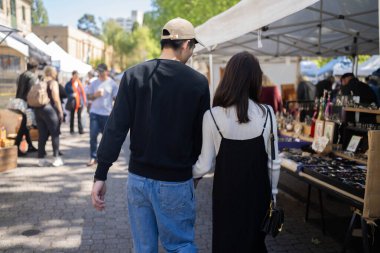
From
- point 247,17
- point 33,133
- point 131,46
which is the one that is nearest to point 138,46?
point 131,46

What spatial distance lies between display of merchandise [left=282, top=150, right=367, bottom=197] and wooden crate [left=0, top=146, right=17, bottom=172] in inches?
196

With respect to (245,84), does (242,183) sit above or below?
below

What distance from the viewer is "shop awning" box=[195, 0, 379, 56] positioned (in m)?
4.48

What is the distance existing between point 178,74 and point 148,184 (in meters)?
0.66

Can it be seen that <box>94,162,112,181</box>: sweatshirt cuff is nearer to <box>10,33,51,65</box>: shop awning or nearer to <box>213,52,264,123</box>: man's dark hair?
<box>213,52,264,123</box>: man's dark hair

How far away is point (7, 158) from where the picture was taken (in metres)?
6.93

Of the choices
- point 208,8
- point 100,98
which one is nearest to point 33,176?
point 100,98

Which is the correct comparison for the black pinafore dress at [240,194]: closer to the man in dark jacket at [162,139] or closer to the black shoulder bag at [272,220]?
the black shoulder bag at [272,220]

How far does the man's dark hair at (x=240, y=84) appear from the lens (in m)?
2.38

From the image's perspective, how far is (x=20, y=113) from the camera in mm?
8117

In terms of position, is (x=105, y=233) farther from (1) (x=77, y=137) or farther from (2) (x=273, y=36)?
(1) (x=77, y=137)

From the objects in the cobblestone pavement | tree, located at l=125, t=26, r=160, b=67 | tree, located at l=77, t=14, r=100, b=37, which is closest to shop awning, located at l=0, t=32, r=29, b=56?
the cobblestone pavement

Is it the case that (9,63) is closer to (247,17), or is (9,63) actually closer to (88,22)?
(247,17)

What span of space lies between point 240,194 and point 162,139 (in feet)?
2.18
